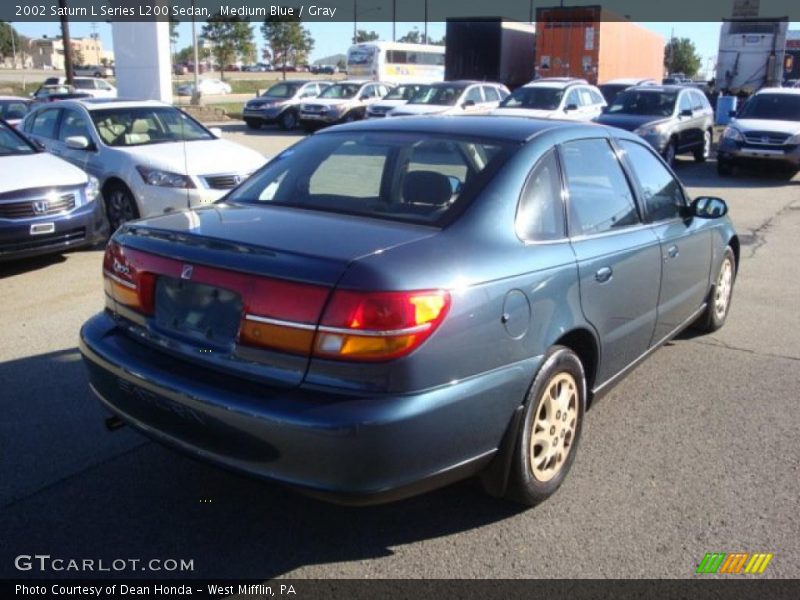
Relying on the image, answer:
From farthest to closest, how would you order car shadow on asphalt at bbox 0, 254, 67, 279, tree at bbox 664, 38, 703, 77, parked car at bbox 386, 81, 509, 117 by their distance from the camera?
tree at bbox 664, 38, 703, 77 < parked car at bbox 386, 81, 509, 117 < car shadow on asphalt at bbox 0, 254, 67, 279

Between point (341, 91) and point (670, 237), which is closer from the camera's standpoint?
point (670, 237)

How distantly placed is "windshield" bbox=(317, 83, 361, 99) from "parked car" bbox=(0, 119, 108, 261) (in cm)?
2082

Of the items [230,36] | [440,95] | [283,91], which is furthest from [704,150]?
[230,36]

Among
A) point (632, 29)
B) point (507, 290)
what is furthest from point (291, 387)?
point (632, 29)

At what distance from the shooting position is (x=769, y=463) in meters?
3.94

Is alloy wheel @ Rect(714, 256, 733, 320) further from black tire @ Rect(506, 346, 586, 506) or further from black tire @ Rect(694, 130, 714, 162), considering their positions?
black tire @ Rect(694, 130, 714, 162)

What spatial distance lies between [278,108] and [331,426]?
26.7 m

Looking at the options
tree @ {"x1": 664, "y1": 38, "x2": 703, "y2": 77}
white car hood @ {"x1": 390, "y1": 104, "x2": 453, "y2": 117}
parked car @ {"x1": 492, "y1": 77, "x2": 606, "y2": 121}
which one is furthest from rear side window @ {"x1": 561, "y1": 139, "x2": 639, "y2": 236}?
tree @ {"x1": 664, "y1": 38, "x2": 703, "y2": 77}

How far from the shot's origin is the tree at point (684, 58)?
100 metres

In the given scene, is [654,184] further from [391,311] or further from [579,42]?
[579,42]

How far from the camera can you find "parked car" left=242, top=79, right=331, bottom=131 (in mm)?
28094

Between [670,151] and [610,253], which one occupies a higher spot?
[610,253]

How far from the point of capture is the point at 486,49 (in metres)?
30.5

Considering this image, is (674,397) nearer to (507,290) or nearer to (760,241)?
(507,290)
